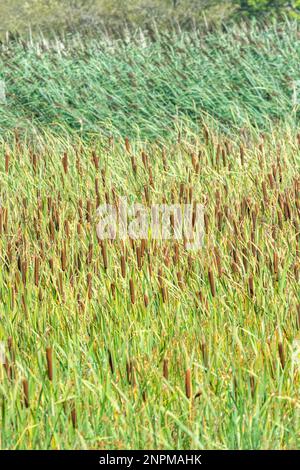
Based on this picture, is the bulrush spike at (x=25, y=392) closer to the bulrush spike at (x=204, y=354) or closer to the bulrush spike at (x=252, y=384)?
the bulrush spike at (x=204, y=354)

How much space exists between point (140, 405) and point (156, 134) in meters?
5.11

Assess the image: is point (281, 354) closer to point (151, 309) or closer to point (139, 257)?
point (151, 309)

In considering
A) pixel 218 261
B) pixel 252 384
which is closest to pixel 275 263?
pixel 218 261

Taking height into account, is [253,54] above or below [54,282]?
above

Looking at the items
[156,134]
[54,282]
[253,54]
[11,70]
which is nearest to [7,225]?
[54,282]

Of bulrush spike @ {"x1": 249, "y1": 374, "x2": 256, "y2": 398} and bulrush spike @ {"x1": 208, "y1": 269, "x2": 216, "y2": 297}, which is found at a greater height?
bulrush spike @ {"x1": 208, "y1": 269, "x2": 216, "y2": 297}

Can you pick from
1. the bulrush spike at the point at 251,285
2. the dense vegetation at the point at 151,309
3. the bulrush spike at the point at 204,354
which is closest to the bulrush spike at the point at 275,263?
the dense vegetation at the point at 151,309

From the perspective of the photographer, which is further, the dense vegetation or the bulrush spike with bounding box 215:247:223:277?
the bulrush spike with bounding box 215:247:223:277

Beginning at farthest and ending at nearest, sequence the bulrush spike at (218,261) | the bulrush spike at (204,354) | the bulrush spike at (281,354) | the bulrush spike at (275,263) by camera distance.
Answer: the bulrush spike at (218,261)
the bulrush spike at (275,263)
the bulrush spike at (204,354)
the bulrush spike at (281,354)

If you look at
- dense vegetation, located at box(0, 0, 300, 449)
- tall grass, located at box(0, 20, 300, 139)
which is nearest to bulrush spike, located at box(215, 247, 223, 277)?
dense vegetation, located at box(0, 0, 300, 449)

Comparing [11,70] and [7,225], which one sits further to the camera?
[11,70]

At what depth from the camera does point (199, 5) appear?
787 inches

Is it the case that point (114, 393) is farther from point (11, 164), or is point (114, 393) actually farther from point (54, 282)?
point (11, 164)

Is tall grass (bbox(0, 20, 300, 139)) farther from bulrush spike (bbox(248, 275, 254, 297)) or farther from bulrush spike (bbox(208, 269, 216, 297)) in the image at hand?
bulrush spike (bbox(208, 269, 216, 297))
